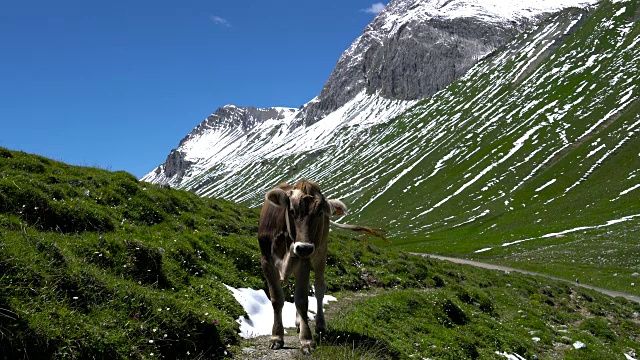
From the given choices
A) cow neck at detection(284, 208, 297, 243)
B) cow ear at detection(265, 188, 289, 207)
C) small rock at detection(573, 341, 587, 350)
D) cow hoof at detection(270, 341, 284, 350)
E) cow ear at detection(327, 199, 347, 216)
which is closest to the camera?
cow neck at detection(284, 208, 297, 243)

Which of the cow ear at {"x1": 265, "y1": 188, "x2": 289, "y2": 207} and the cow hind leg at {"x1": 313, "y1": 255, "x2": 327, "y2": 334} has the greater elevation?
the cow ear at {"x1": 265, "y1": 188, "x2": 289, "y2": 207}

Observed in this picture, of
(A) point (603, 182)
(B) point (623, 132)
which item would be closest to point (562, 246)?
(A) point (603, 182)

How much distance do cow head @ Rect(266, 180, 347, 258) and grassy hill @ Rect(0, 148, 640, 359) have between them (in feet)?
7.62

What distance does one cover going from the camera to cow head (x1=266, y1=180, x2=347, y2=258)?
929 centimetres

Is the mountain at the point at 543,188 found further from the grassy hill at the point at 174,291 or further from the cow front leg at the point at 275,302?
the cow front leg at the point at 275,302

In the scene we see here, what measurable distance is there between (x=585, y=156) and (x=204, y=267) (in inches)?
6208

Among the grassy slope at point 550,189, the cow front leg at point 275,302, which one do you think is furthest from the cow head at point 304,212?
the grassy slope at point 550,189

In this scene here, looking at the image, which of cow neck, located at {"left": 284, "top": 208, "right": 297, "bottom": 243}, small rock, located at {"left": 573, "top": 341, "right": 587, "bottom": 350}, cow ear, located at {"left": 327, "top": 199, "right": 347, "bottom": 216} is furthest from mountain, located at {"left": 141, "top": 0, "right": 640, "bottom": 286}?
cow neck, located at {"left": 284, "top": 208, "right": 297, "bottom": 243}

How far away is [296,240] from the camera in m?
9.41

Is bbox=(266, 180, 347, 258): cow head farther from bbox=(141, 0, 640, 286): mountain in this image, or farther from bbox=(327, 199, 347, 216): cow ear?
bbox=(141, 0, 640, 286): mountain

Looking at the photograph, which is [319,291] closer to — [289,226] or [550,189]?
[289,226]

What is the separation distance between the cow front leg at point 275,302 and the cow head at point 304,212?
4.48 ft

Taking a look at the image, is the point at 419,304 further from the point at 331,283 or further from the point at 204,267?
the point at 204,267

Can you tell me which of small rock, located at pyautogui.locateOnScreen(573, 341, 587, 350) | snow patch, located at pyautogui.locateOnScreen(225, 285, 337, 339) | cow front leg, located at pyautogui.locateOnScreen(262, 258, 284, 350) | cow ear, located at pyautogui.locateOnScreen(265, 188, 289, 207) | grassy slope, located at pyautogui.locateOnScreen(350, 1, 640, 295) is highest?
cow ear, located at pyautogui.locateOnScreen(265, 188, 289, 207)
